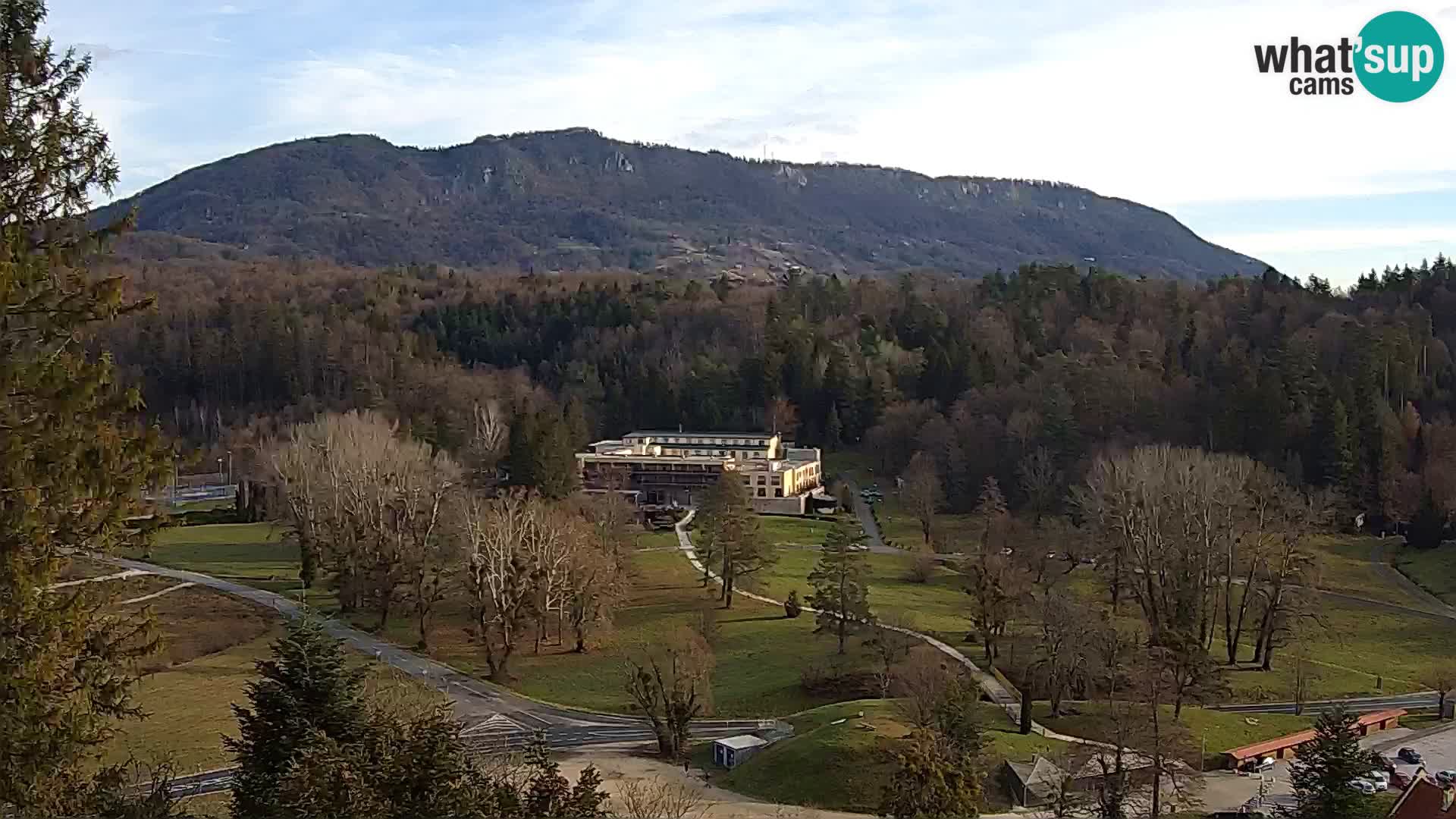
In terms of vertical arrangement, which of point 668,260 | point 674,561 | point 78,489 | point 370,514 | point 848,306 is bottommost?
point 674,561

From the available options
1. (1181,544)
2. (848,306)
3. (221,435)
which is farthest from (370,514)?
(848,306)

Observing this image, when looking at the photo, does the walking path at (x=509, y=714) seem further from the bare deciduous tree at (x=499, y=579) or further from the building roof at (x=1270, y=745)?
the building roof at (x=1270, y=745)

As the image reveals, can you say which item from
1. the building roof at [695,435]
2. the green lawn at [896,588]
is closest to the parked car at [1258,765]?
the green lawn at [896,588]

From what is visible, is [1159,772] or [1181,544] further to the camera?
[1181,544]

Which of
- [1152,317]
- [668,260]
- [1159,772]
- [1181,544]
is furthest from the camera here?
[668,260]

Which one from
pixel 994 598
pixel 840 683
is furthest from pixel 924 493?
pixel 840 683

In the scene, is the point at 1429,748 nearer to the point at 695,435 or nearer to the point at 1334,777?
the point at 1334,777

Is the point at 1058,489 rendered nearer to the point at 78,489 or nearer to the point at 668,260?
the point at 78,489

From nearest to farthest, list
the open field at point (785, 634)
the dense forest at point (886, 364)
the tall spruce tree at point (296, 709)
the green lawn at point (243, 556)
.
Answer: the tall spruce tree at point (296, 709), the open field at point (785, 634), the green lawn at point (243, 556), the dense forest at point (886, 364)
